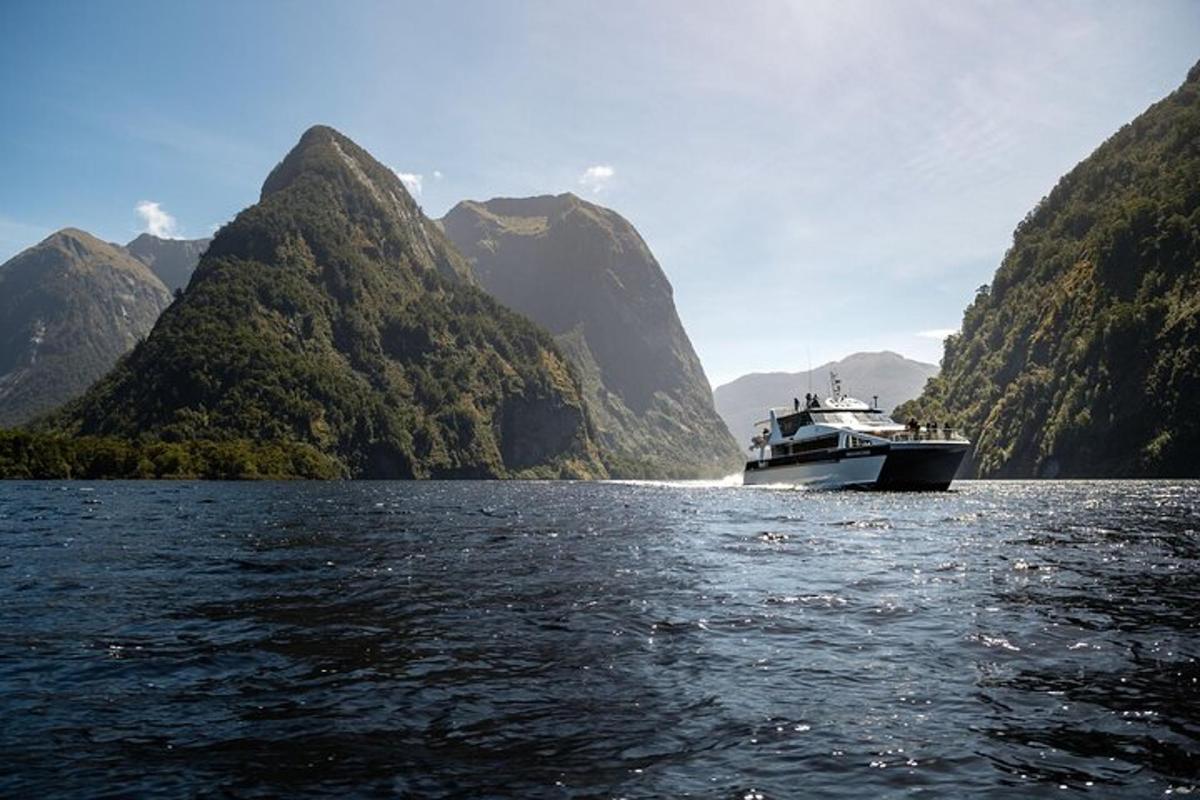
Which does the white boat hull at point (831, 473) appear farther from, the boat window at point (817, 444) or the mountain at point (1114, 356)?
the mountain at point (1114, 356)

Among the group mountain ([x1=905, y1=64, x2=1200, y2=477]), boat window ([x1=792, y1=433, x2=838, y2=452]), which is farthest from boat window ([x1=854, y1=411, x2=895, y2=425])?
mountain ([x1=905, y1=64, x2=1200, y2=477])

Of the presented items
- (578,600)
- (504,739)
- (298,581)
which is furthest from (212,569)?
(504,739)

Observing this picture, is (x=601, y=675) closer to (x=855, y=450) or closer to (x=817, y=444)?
(x=855, y=450)

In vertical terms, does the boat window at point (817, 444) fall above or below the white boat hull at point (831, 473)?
above

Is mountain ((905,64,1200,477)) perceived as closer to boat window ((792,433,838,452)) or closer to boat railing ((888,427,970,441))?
boat railing ((888,427,970,441))

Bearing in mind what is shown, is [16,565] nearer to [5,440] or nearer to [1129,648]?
[1129,648]

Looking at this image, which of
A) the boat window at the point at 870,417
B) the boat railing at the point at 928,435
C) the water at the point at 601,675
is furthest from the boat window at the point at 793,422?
the water at the point at 601,675

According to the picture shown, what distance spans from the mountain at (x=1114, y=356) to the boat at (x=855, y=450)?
244ft

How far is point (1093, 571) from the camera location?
22.3 meters

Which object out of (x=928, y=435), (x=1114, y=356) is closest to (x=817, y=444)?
(x=928, y=435)

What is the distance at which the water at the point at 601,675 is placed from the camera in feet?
25.8

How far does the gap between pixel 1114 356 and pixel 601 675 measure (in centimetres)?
17322

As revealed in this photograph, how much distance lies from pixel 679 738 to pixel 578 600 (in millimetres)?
9637

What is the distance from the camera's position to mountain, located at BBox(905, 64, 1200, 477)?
137375 millimetres
